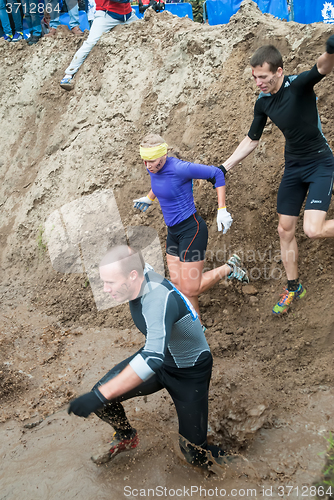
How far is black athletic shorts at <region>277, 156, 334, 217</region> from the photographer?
11.5ft

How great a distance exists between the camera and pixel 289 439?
10.4 ft

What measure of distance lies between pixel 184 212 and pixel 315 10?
6894mm

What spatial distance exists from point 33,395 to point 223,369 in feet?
6.56

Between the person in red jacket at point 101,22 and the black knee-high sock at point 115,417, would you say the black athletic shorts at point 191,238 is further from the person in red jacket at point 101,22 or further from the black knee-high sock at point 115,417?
the person in red jacket at point 101,22

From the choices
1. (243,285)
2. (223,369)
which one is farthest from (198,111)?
(223,369)

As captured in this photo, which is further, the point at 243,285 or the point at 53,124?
the point at 53,124

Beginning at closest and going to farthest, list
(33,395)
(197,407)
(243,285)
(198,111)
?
(197,407) → (33,395) → (243,285) → (198,111)

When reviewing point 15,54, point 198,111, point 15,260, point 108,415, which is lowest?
point 15,260

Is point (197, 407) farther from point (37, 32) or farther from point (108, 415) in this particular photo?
point (37, 32)

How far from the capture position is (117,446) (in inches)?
119

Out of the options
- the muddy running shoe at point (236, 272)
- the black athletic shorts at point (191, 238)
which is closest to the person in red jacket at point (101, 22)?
the black athletic shorts at point (191, 238)

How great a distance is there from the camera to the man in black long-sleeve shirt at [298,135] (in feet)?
11.0

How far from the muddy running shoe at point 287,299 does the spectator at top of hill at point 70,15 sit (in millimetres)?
7326

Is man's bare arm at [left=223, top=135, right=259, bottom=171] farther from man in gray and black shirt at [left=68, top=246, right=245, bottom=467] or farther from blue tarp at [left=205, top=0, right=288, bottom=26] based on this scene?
blue tarp at [left=205, top=0, right=288, bottom=26]
